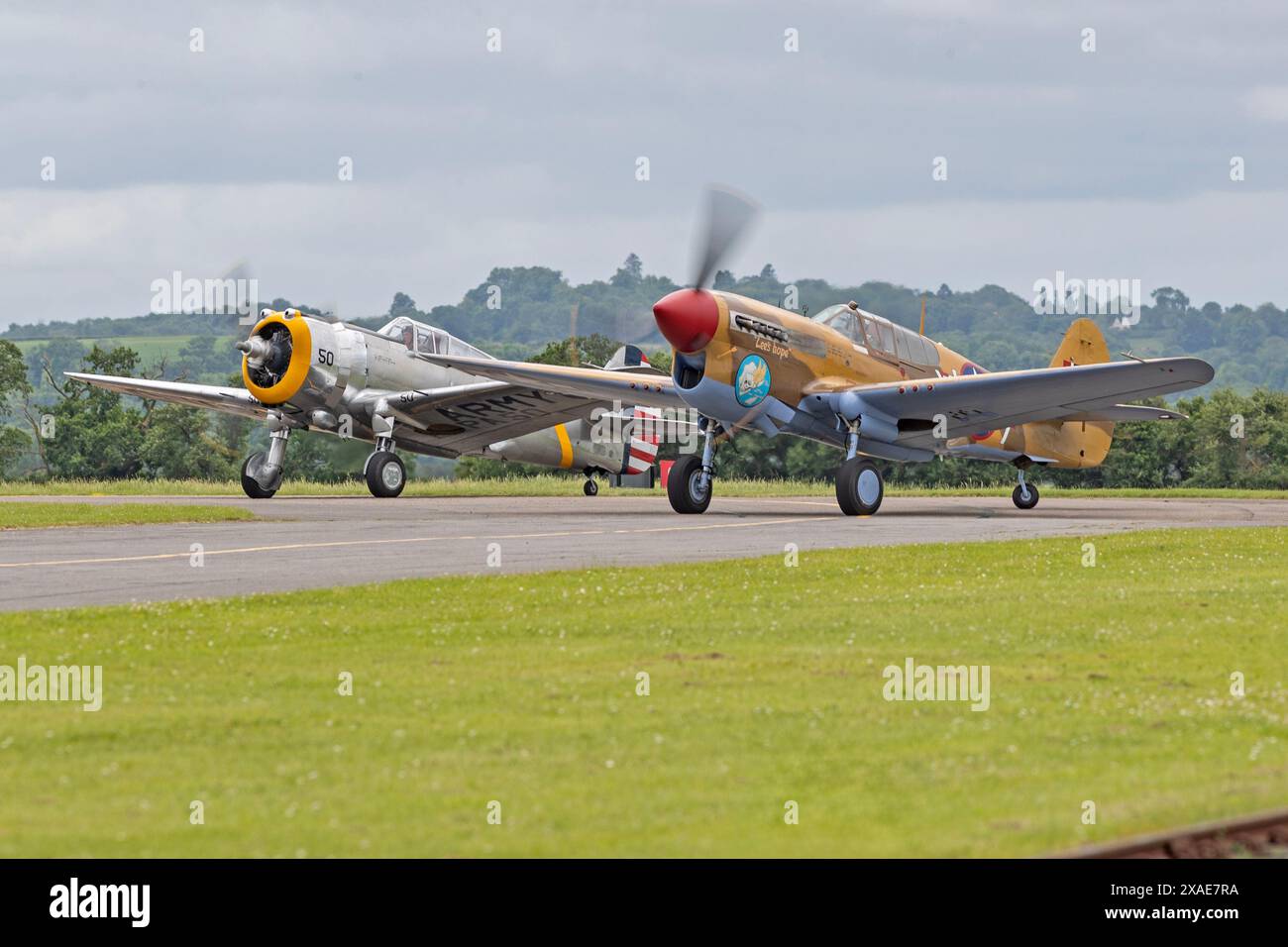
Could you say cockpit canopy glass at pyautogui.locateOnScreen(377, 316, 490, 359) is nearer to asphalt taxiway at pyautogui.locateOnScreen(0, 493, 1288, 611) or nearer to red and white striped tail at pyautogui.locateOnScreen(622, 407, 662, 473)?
asphalt taxiway at pyautogui.locateOnScreen(0, 493, 1288, 611)

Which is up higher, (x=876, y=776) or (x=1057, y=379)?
(x=1057, y=379)

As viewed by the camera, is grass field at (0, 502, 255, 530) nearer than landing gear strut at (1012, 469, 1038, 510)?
Yes

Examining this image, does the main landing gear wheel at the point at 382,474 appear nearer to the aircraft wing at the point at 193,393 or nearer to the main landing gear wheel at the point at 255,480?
the main landing gear wheel at the point at 255,480

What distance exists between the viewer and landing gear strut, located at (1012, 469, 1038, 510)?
33469 mm

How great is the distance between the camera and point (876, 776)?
7.50 meters

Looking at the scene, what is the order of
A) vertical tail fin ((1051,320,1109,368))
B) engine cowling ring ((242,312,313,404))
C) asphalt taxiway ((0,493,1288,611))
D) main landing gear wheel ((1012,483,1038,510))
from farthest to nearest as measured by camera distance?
vertical tail fin ((1051,320,1109,368)) < main landing gear wheel ((1012,483,1038,510)) < engine cowling ring ((242,312,313,404)) < asphalt taxiway ((0,493,1288,611))

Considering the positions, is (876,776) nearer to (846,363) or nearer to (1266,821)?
→ (1266,821)

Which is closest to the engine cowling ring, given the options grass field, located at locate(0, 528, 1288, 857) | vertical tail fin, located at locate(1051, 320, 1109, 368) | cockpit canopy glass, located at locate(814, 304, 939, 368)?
cockpit canopy glass, located at locate(814, 304, 939, 368)

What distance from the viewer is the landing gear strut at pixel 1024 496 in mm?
33469

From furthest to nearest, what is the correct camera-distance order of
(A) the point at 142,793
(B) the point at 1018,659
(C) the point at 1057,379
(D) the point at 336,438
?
(D) the point at 336,438 → (C) the point at 1057,379 → (B) the point at 1018,659 → (A) the point at 142,793
